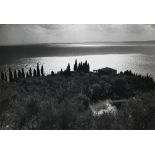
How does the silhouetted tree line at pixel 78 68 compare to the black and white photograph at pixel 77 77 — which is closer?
the black and white photograph at pixel 77 77

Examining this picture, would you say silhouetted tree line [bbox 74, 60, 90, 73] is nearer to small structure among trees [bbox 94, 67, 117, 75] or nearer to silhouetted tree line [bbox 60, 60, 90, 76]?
silhouetted tree line [bbox 60, 60, 90, 76]

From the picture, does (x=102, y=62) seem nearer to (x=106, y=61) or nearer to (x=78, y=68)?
(x=106, y=61)

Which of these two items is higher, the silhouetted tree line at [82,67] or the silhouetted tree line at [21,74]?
the silhouetted tree line at [82,67]

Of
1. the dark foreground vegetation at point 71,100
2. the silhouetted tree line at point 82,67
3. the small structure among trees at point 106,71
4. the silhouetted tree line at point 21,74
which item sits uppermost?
the silhouetted tree line at point 82,67

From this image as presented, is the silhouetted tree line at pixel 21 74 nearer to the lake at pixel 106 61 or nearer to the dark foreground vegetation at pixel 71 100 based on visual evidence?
the dark foreground vegetation at pixel 71 100

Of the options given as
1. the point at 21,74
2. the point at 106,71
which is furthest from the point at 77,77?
the point at 21,74

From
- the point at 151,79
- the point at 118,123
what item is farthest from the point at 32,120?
the point at 151,79

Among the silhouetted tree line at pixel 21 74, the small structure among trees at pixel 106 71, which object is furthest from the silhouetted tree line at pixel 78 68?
the silhouetted tree line at pixel 21 74
